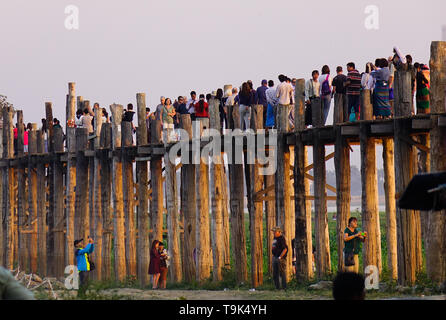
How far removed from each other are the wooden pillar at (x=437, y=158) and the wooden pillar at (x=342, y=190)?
266cm

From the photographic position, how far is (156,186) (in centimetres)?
2695

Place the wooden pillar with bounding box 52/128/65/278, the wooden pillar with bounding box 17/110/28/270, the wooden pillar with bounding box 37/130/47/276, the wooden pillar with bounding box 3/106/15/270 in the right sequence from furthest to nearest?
the wooden pillar with bounding box 3/106/15/270, the wooden pillar with bounding box 17/110/28/270, the wooden pillar with bounding box 37/130/47/276, the wooden pillar with bounding box 52/128/65/278

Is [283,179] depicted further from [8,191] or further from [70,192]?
[8,191]

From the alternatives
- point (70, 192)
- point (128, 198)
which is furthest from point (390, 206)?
point (70, 192)

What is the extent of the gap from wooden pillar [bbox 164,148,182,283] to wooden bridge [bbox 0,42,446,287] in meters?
0.03

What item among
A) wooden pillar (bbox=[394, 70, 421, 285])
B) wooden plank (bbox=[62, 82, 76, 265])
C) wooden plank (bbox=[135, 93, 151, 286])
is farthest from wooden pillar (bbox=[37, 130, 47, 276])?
wooden pillar (bbox=[394, 70, 421, 285])

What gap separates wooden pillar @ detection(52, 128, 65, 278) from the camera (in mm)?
31531

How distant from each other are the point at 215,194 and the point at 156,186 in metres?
2.41

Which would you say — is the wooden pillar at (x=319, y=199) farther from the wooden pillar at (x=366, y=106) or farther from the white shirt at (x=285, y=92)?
the wooden pillar at (x=366, y=106)

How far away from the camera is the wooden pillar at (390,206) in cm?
2167

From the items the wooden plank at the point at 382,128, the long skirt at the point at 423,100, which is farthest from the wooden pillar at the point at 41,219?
the long skirt at the point at 423,100

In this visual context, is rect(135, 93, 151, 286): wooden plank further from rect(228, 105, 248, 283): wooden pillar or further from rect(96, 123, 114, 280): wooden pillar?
rect(228, 105, 248, 283): wooden pillar
